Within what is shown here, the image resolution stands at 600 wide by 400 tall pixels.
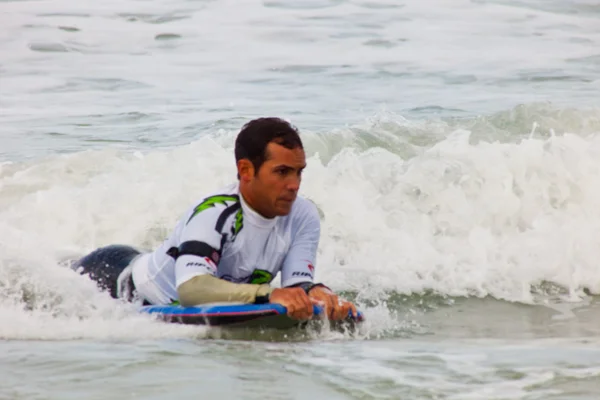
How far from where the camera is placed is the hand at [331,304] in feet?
18.9

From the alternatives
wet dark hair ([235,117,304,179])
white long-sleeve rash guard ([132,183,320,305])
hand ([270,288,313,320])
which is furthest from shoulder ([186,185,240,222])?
hand ([270,288,313,320])

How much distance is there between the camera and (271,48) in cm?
1872

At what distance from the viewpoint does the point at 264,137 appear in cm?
569

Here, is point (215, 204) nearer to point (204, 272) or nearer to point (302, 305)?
point (204, 272)

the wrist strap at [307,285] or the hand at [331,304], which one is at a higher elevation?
the wrist strap at [307,285]

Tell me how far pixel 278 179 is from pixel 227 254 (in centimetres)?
50

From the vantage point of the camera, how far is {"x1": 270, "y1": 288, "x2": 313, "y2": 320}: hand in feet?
18.3

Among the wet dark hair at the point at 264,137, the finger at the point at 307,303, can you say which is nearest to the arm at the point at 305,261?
the finger at the point at 307,303

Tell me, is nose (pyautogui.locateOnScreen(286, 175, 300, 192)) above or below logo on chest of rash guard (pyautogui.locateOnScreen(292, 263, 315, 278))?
above

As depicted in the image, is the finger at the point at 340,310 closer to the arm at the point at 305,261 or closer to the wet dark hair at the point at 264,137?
the arm at the point at 305,261

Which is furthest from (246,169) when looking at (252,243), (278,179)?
(252,243)

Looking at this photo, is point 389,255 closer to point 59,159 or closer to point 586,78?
point 59,159

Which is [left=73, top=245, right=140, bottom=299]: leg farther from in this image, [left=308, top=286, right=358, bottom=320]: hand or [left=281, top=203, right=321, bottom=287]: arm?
[left=308, top=286, right=358, bottom=320]: hand

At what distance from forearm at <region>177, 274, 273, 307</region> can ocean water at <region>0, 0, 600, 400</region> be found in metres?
0.21
